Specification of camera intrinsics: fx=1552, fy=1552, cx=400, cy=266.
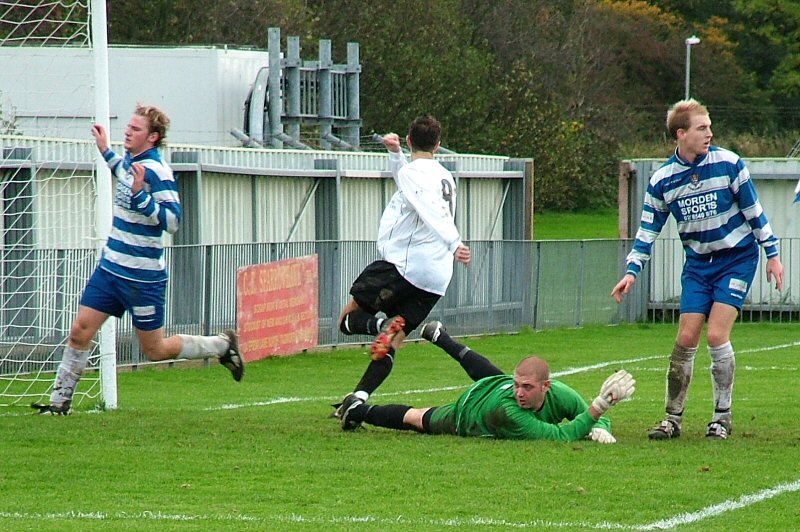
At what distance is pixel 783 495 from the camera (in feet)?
26.1

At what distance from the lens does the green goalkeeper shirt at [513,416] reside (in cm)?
972

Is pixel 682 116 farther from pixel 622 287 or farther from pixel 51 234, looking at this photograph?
pixel 51 234

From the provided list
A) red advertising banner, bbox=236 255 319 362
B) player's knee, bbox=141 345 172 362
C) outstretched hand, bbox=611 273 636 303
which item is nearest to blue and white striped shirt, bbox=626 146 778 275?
outstretched hand, bbox=611 273 636 303

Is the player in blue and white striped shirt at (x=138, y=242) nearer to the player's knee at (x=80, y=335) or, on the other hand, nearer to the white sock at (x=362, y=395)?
the player's knee at (x=80, y=335)

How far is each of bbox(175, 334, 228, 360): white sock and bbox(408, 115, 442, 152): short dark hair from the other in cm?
202

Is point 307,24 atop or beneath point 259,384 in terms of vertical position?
atop

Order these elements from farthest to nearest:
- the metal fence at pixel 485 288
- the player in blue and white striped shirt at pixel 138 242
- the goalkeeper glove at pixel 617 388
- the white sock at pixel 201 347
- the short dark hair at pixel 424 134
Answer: the metal fence at pixel 485 288, the white sock at pixel 201 347, the short dark hair at pixel 424 134, the player in blue and white striped shirt at pixel 138 242, the goalkeeper glove at pixel 617 388

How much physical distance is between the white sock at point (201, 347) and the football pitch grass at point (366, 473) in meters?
0.49

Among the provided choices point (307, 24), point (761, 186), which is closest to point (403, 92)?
point (307, 24)

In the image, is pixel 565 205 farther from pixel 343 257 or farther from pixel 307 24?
pixel 343 257

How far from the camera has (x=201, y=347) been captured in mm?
11125

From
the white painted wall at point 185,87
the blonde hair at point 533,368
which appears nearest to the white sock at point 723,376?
the blonde hair at point 533,368

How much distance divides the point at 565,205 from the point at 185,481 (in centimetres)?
5396

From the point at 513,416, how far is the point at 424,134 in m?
2.17
